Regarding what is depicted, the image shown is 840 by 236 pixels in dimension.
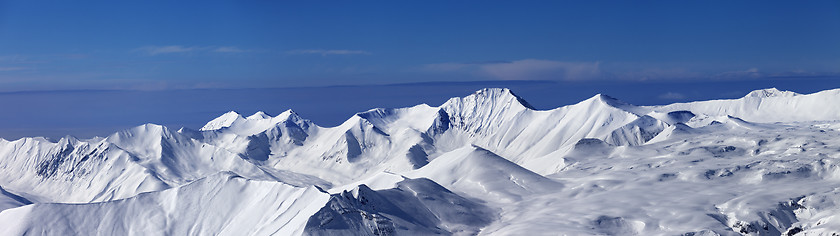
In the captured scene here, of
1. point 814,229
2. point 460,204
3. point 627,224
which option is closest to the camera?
point 814,229

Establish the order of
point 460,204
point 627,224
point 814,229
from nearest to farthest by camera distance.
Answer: point 814,229 → point 627,224 → point 460,204

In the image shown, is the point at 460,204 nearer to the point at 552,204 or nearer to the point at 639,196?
the point at 552,204

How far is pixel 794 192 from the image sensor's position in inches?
7677

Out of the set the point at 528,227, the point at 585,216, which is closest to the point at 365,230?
the point at 528,227

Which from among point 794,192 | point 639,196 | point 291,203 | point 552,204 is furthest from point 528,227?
point 794,192

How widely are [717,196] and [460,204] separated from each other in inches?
2133

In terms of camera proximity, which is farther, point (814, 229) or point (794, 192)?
point (794, 192)

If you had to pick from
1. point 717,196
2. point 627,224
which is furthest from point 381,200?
point 717,196

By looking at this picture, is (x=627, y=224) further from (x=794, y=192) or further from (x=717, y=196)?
(x=794, y=192)

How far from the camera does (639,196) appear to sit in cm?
19700

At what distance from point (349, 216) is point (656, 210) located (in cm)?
6089

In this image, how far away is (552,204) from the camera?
7623 inches

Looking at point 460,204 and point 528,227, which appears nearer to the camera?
point 528,227

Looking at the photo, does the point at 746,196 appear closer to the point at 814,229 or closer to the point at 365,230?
the point at 814,229
